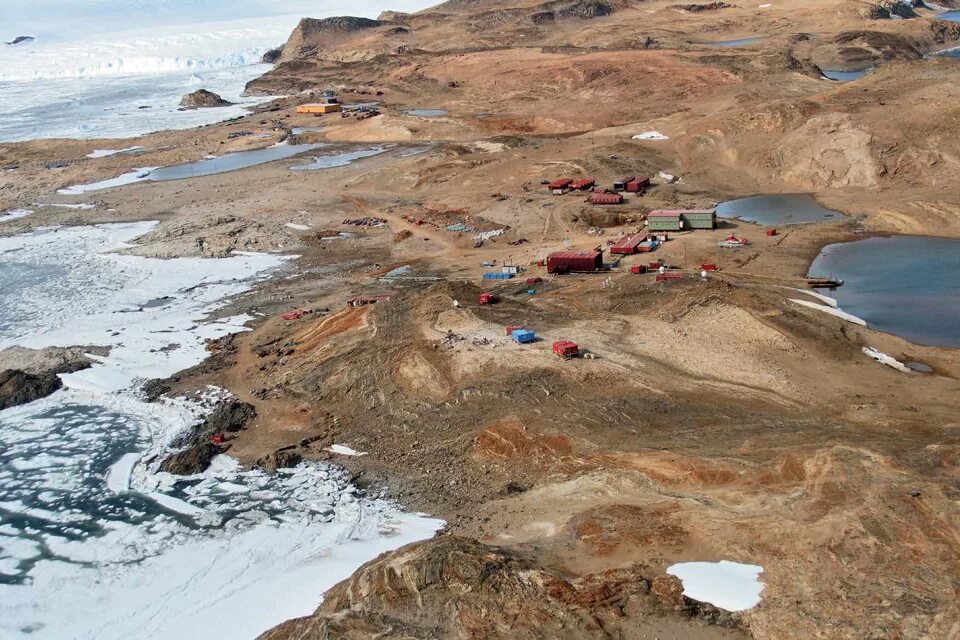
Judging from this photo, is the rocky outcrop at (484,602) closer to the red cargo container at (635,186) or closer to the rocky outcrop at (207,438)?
the rocky outcrop at (207,438)

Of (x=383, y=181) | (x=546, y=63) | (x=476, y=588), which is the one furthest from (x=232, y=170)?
(x=476, y=588)

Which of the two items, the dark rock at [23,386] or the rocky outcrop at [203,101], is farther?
the rocky outcrop at [203,101]

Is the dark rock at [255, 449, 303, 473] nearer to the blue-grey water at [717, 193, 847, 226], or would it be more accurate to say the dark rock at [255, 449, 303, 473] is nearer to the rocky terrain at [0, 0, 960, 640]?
the rocky terrain at [0, 0, 960, 640]

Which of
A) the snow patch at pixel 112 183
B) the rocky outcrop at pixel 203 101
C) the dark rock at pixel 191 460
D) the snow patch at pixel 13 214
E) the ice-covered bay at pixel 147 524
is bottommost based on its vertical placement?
the ice-covered bay at pixel 147 524

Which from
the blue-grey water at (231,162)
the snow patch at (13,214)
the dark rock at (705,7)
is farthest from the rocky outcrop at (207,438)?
the dark rock at (705,7)

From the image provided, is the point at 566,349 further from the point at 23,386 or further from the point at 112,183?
the point at 112,183

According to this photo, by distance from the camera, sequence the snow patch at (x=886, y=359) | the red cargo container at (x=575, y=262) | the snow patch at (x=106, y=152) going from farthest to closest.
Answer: the snow patch at (x=106, y=152)
the red cargo container at (x=575, y=262)
the snow patch at (x=886, y=359)

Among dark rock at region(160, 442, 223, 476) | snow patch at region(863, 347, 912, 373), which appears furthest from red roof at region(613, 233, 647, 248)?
dark rock at region(160, 442, 223, 476)
